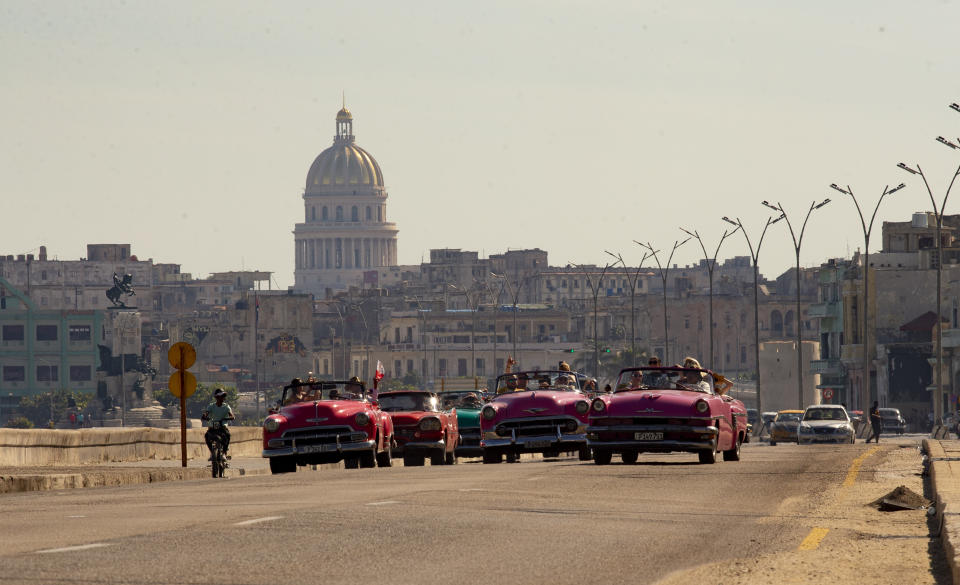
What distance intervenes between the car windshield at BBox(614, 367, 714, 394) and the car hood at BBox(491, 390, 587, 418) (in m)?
3.19

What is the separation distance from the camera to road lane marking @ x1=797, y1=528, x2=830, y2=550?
13.5 metres

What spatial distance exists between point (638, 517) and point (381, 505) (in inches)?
83.8

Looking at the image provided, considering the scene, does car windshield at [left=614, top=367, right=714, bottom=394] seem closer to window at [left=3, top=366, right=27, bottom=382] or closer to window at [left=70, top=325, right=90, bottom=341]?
window at [left=70, top=325, right=90, bottom=341]

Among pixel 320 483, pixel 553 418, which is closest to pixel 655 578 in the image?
pixel 320 483

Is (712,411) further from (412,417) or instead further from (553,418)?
(412,417)

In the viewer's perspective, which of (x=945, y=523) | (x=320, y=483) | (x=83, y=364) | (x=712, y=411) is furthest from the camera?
(x=83, y=364)

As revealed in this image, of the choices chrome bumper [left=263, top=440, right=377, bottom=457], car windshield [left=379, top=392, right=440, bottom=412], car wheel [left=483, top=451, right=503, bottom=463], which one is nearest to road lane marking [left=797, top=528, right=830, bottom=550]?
chrome bumper [left=263, top=440, right=377, bottom=457]

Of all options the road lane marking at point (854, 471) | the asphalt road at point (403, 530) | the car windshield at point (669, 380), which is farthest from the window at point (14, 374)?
the asphalt road at point (403, 530)

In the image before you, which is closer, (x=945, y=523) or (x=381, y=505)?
(x=945, y=523)

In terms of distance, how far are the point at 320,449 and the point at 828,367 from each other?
322 ft

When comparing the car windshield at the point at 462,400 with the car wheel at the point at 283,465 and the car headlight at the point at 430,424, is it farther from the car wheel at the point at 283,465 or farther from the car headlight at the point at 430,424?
the car wheel at the point at 283,465

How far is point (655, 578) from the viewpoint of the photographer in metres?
11.4

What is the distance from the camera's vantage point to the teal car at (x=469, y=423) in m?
35.8

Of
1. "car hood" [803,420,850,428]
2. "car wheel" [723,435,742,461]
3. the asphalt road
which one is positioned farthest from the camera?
"car hood" [803,420,850,428]
